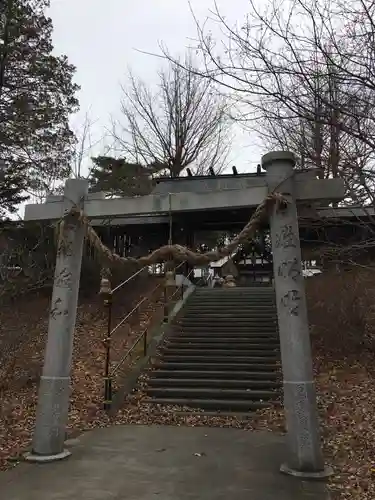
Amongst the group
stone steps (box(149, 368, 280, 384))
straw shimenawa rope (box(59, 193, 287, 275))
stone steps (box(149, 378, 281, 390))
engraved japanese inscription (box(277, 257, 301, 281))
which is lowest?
stone steps (box(149, 378, 281, 390))

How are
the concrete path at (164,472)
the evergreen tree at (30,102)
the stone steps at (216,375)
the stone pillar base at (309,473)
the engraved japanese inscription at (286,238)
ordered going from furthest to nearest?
the evergreen tree at (30,102) < the stone steps at (216,375) < the engraved japanese inscription at (286,238) < the stone pillar base at (309,473) < the concrete path at (164,472)

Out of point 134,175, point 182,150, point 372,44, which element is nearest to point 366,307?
point 372,44

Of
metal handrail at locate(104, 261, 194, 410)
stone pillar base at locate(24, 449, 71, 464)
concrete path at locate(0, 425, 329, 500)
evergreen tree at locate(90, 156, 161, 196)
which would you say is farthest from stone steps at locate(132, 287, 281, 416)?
evergreen tree at locate(90, 156, 161, 196)

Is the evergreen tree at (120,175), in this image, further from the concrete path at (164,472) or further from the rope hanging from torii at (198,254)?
the concrete path at (164,472)

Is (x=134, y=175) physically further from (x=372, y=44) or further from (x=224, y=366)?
(x=372, y=44)

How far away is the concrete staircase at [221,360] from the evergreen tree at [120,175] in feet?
25.2

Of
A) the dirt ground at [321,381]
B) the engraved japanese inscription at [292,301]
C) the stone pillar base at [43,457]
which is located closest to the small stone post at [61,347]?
the stone pillar base at [43,457]

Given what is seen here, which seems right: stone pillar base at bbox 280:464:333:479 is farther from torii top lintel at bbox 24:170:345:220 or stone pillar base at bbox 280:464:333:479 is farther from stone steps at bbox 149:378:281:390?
stone steps at bbox 149:378:281:390

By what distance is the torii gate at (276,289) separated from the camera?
17.6 ft

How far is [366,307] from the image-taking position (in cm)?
1159

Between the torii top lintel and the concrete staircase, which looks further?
the concrete staircase

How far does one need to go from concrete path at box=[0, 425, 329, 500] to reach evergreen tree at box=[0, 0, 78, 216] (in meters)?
11.8

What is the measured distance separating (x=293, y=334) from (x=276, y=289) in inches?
22.4

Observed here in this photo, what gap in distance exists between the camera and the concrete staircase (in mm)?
8906
